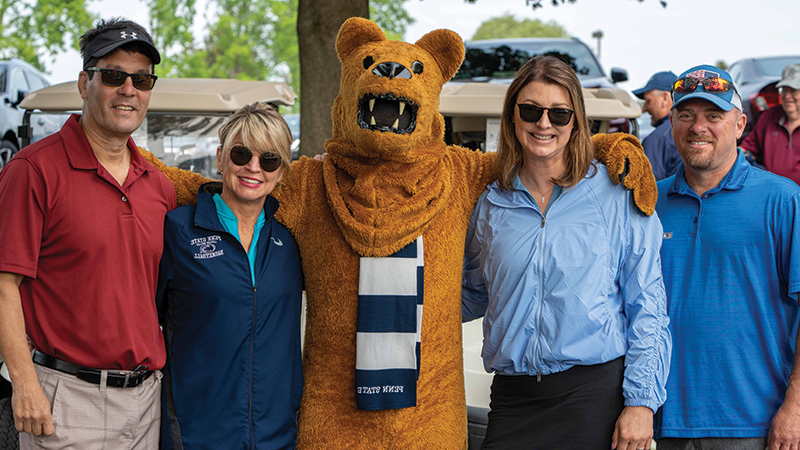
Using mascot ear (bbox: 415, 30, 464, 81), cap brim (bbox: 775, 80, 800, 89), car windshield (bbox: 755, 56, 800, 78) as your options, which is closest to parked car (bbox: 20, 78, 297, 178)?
mascot ear (bbox: 415, 30, 464, 81)

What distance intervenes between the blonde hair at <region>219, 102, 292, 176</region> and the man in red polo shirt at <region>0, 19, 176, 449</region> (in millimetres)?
347

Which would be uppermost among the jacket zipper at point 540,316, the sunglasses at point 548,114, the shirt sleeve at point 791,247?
the sunglasses at point 548,114

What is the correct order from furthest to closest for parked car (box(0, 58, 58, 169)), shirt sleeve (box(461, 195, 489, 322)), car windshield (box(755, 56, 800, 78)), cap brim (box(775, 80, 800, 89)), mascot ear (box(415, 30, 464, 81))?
1. parked car (box(0, 58, 58, 169))
2. car windshield (box(755, 56, 800, 78))
3. cap brim (box(775, 80, 800, 89))
4. shirt sleeve (box(461, 195, 489, 322))
5. mascot ear (box(415, 30, 464, 81))

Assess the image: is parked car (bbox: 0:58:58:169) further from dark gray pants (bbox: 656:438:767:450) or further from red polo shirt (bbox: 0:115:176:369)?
dark gray pants (bbox: 656:438:767:450)

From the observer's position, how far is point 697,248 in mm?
2664

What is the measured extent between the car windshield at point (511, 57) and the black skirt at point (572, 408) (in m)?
4.73

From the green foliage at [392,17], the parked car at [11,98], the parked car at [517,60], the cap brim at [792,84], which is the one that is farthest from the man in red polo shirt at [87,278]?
the green foliage at [392,17]

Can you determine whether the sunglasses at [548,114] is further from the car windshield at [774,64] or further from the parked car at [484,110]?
the car windshield at [774,64]

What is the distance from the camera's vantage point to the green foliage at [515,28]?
2247 inches

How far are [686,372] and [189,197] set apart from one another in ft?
6.95

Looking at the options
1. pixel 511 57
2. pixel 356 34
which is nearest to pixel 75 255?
pixel 356 34

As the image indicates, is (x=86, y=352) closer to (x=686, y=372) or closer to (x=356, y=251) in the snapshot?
(x=356, y=251)

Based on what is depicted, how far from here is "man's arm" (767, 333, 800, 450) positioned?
2.47m

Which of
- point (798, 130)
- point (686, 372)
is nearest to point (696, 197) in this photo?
point (686, 372)
